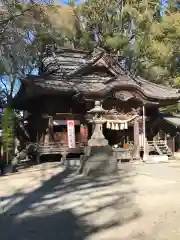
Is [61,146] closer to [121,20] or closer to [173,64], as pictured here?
[173,64]

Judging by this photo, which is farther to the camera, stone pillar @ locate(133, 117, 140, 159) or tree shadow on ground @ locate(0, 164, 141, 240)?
stone pillar @ locate(133, 117, 140, 159)

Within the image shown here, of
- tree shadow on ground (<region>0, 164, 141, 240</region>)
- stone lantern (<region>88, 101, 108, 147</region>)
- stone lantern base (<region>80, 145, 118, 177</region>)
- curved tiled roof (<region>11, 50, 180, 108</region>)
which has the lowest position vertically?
tree shadow on ground (<region>0, 164, 141, 240</region>)

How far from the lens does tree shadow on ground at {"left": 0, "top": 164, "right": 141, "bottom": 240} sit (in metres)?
6.05

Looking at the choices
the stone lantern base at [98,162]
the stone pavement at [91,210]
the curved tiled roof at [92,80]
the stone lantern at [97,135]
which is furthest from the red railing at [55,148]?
the stone pavement at [91,210]

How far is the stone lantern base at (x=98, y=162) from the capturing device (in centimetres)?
1365

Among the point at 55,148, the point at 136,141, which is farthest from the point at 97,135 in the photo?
the point at 136,141

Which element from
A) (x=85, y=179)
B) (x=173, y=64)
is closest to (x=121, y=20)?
(x=173, y=64)

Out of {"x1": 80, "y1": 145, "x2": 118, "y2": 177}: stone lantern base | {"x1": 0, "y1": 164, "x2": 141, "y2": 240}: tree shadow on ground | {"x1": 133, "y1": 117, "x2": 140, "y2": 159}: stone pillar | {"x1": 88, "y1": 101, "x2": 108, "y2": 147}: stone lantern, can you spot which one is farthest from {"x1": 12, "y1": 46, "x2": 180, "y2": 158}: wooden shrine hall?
{"x1": 0, "y1": 164, "x2": 141, "y2": 240}: tree shadow on ground

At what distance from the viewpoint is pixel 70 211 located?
777 centimetres

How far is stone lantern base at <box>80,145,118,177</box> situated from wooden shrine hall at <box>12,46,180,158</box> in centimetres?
687

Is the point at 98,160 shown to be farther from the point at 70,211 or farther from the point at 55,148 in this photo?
the point at 55,148

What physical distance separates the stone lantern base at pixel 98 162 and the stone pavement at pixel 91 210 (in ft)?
4.26

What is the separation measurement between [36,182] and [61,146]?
915 cm

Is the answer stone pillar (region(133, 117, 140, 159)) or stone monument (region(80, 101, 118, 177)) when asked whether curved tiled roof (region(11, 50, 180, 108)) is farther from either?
stone monument (region(80, 101, 118, 177))
